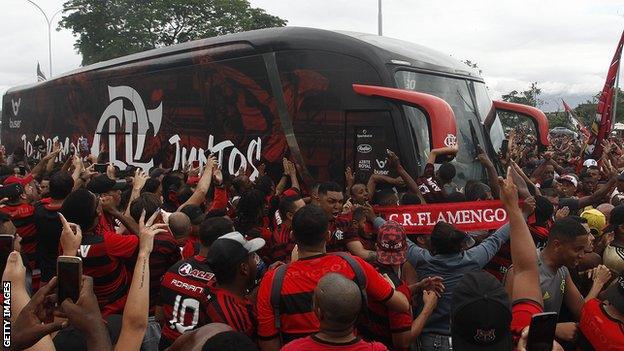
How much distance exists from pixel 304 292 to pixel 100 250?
1671 mm

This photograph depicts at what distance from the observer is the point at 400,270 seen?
12.1ft

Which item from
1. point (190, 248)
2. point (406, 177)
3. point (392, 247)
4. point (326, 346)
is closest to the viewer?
point (326, 346)

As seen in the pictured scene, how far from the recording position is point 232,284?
9.77 ft

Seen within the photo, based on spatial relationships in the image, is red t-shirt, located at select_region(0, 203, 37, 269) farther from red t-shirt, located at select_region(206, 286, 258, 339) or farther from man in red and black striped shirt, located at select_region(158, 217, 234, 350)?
red t-shirt, located at select_region(206, 286, 258, 339)

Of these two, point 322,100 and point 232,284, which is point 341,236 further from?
point 322,100

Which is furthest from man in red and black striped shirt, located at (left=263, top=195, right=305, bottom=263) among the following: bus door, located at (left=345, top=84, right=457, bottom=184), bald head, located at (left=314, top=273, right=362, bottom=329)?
bald head, located at (left=314, top=273, right=362, bottom=329)

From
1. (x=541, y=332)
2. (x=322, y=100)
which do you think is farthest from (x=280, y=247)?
(x=322, y=100)

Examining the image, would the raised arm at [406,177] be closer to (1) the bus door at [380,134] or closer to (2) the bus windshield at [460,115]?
(1) the bus door at [380,134]

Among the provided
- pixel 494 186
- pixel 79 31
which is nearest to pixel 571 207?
pixel 494 186

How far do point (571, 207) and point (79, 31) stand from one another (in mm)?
32283

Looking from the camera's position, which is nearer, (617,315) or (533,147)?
(617,315)

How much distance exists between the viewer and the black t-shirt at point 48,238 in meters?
4.57

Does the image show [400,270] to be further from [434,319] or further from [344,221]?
[344,221]

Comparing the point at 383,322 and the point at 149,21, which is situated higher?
the point at 149,21
